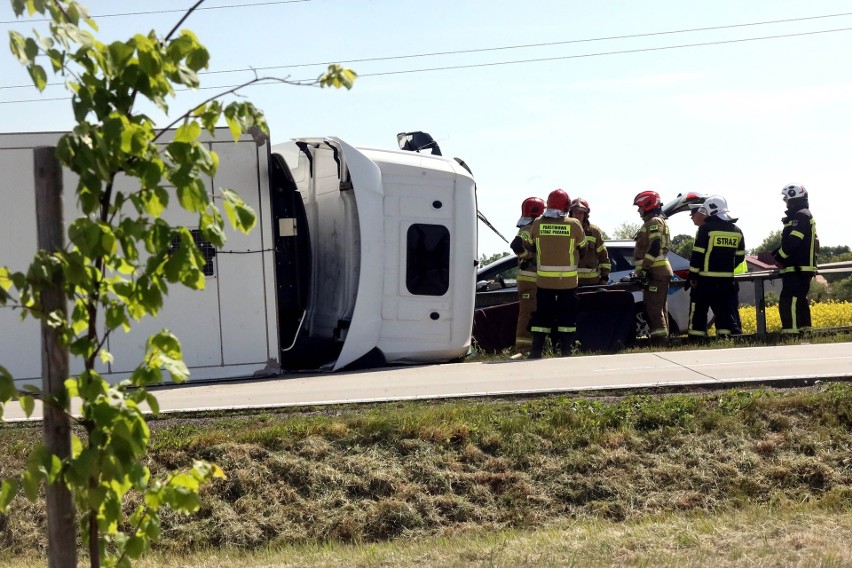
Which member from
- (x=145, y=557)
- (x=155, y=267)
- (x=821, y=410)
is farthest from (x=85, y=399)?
(x=821, y=410)

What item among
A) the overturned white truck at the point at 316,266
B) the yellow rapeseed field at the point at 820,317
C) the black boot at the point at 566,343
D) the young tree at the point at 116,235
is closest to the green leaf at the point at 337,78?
the young tree at the point at 116,235

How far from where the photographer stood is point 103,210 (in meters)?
3.45

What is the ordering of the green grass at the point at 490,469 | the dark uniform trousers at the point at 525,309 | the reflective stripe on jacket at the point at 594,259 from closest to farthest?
the green grass at the point at 490,469, the dark uniform trousers at the point at 525,309, the reflective stripe on jacket at the point at 594,259

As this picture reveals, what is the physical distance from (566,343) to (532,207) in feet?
7.17

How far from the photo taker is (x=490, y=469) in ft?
26.7

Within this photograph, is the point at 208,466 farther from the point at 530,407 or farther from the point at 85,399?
the point at 530,407

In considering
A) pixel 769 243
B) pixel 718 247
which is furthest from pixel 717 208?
pixel 769 243

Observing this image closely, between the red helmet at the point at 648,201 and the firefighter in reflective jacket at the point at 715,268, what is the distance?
62 cm

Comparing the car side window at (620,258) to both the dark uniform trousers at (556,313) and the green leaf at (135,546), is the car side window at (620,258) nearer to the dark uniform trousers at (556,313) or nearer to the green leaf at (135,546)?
the dark uniform trousers at (556,313)

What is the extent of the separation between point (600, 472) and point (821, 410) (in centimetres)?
213

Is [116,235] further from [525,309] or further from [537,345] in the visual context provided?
[525,309]

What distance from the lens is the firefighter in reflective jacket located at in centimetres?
1409

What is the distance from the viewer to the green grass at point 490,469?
7.56 meters

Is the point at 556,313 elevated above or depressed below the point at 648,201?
below
